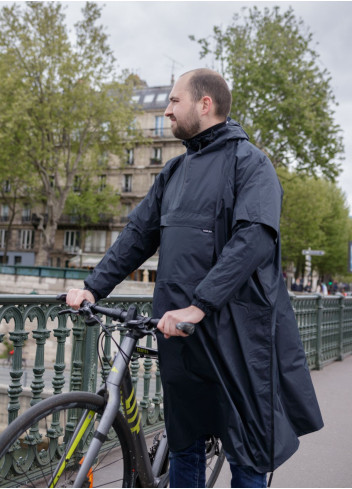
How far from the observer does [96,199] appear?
47000mm

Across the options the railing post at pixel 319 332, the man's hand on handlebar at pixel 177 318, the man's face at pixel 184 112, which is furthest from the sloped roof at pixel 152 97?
the man's hand on handlebar at pixel 177 318

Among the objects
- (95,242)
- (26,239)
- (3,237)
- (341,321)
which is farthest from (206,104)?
(3,237)

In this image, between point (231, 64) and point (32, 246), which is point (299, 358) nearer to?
point (231, 64)

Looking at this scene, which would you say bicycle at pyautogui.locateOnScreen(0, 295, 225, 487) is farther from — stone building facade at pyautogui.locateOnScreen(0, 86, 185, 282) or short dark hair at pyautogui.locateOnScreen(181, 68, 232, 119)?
stone building facade at pyautogui.locateOnScreen(0, 86, 185, 282)

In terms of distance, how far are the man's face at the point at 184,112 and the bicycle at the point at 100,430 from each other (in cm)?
82

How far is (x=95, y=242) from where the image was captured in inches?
2078

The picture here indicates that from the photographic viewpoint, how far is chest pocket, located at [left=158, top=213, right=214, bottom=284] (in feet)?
7.61

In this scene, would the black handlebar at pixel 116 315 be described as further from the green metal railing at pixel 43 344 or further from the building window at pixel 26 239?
the building window at pixel 26 239

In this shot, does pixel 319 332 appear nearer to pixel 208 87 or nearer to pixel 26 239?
pixel 208 87

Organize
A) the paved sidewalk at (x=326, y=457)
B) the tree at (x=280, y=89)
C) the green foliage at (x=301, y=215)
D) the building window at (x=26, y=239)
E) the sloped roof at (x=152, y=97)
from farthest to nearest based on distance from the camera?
1. the building window at (x=26, y=239)
2. the sloped roof at (x=152, y=97)
3. the green foliage at (x=301, y=215)
4. the tree at (x=280, y=89)
5. the paved sidewalk at (x=326, y=457)

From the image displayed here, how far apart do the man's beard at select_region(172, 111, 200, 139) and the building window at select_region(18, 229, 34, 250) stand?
54520 millimetres

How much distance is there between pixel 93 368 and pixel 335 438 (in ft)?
8.09

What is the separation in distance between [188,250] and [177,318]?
13.0 inches

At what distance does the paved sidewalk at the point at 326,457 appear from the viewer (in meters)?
4.12
